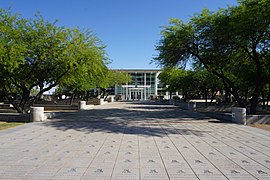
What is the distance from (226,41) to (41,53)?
41.3 ft

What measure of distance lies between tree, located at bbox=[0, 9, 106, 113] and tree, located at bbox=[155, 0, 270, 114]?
6.29 metres

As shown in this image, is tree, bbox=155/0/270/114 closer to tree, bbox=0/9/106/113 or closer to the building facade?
tree, bbox=0/9/106/113

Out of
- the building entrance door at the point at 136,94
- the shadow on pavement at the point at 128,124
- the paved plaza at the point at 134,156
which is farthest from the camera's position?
the building entrance door at the point at 136,94

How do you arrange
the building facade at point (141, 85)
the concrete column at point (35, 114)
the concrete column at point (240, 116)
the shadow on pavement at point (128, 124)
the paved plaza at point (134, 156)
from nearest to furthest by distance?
the paved plaza at point (134, 156) < the shadow on pavement at point (128, 124) < the concrete column at point (240, 116) < the concrete column at point (35, 114) < the building facade at point (141, 85)

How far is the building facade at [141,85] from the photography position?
7906 cm

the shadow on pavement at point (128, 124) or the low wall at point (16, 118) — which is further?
the low wall at point (16, 118)

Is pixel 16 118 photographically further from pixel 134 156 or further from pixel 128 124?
pixel 134 156

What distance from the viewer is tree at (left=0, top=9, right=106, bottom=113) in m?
17.2

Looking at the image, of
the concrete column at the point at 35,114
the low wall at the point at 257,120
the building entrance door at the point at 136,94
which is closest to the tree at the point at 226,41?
the low wall at the point at 257,120

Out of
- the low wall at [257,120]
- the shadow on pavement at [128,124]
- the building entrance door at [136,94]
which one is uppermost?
the building entrance door at [136,94]

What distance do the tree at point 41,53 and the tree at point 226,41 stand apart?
6287 mm

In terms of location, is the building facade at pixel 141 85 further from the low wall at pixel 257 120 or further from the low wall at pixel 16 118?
the low wall at pixel 257 120

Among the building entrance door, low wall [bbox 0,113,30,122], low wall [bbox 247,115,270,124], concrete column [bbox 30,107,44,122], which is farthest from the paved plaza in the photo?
the building entrance door

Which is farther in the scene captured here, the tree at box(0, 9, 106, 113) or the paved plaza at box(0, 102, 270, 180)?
the tree at box(0, 9, 106, 113)
